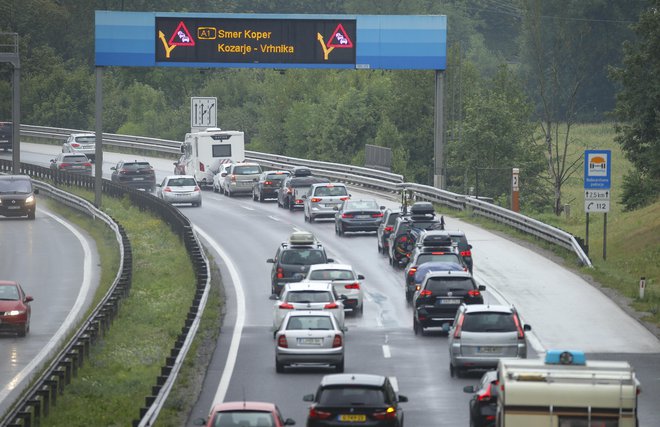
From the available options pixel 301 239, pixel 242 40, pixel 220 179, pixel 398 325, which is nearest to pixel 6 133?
pixel 220 179

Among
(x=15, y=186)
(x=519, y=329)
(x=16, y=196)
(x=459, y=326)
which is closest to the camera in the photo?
(x=519, y=329)

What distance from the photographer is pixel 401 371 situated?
2919cm

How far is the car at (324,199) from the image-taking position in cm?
5769

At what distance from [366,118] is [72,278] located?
4756 cm

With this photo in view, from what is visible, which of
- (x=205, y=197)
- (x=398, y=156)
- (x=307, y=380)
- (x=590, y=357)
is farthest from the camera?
(x=398, y=156)

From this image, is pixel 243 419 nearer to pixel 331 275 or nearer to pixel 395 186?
pixel 331 275

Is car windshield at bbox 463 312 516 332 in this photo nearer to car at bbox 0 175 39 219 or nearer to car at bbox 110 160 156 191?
car at bbox 0 175 39 219

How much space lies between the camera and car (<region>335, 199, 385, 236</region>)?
53531 mm

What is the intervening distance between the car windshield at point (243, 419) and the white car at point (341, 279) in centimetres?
1793

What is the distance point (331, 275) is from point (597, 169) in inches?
449

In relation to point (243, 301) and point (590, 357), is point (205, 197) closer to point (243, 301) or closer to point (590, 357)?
point (243, 301)

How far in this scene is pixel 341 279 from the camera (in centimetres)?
3722

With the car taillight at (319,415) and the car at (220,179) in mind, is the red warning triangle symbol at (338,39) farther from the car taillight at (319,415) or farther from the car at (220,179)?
the car taillight at (319,415)

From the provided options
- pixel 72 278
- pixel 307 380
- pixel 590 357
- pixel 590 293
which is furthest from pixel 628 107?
pixel 307 380
